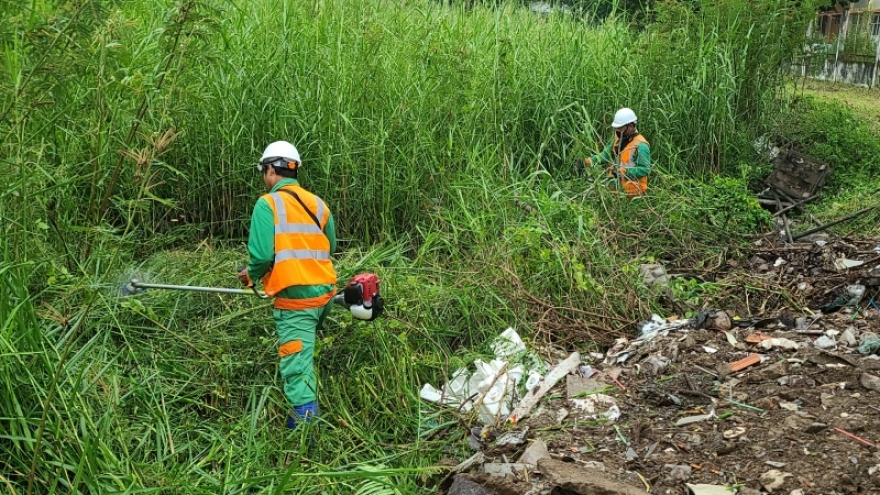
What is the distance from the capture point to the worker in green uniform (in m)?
4.43

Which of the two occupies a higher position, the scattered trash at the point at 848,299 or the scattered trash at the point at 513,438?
the scattered trash at the point at 848,299

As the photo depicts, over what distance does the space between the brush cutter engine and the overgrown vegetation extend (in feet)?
1.09

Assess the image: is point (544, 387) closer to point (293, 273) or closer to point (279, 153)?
point (293, 273)

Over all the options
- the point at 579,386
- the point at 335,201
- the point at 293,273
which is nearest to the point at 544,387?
the point at 579,386

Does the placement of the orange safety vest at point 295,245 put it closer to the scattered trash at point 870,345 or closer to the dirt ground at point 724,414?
the dirt ground at point 724,414

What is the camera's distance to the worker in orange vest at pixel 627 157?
685 centimetres

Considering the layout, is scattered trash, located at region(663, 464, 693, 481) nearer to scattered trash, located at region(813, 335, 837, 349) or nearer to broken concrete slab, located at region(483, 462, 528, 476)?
broken concrete slab, located at region(483, 462, 528, 476)

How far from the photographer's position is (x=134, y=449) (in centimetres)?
379

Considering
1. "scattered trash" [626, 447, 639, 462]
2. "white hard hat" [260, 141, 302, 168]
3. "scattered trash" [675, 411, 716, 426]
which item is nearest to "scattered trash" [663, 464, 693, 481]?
"scattered trash" [626, 447, 639, 462]

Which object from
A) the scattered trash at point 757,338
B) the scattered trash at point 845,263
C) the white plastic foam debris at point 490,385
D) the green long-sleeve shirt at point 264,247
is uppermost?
the green long-sleeve shirt at point 264,247

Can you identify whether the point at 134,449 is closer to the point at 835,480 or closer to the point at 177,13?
the point at 177,13

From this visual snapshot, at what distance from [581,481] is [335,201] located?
3523mm

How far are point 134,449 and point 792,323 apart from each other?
13.0 ft

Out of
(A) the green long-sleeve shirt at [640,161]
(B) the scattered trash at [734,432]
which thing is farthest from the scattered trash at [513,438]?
(A) the green long-sleeve shirt at [640,161]
